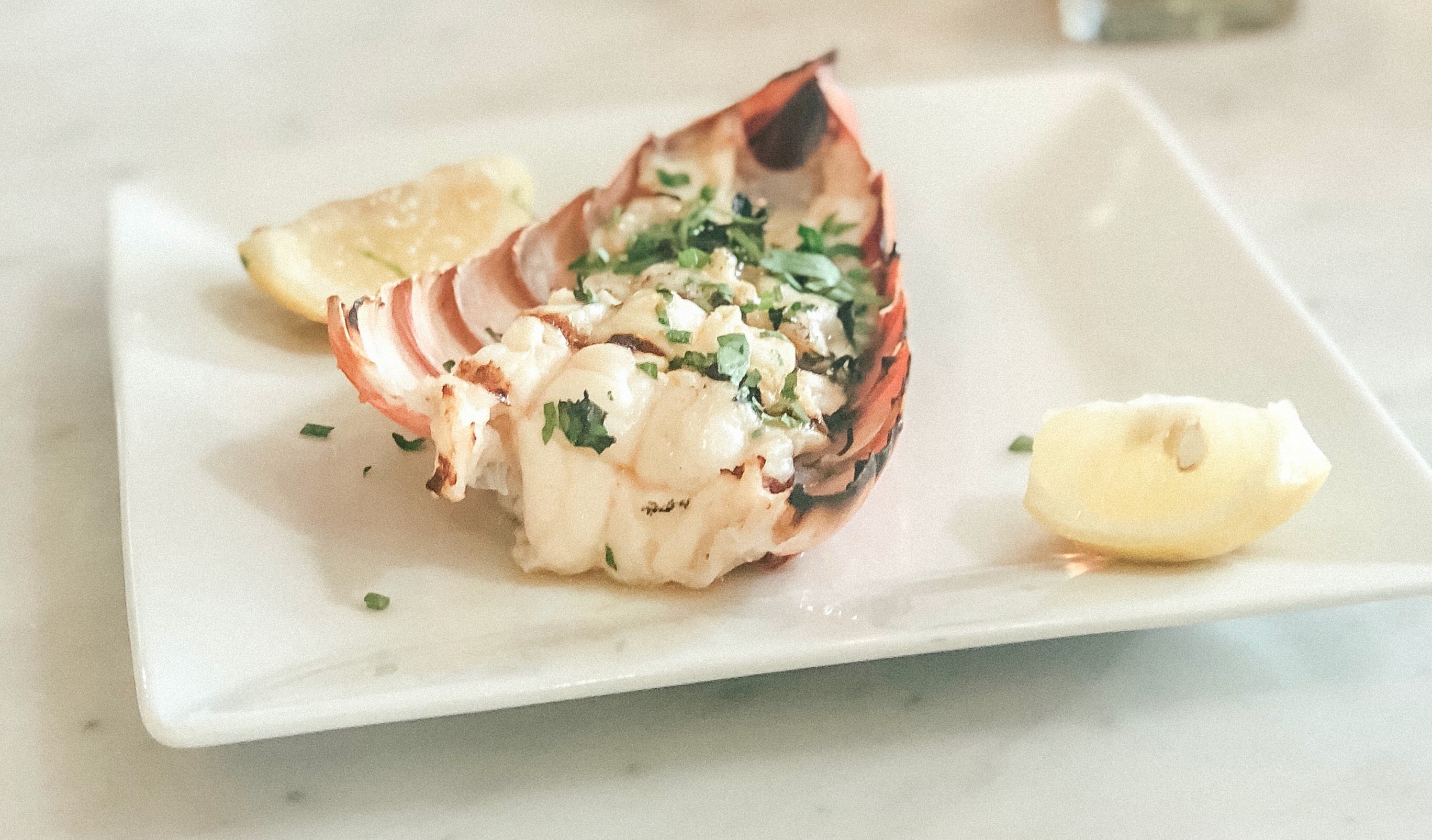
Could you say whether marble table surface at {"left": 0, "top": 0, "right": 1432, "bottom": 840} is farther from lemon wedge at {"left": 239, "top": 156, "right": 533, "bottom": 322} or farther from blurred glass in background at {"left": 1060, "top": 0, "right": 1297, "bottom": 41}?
blurred glass in background at {"left": 1060, "top": 0, "right": 1297, "bottom": 41}

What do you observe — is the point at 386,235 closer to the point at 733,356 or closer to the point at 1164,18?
the point at 733,356

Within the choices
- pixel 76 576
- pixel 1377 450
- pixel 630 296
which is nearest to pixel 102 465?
pixel 76 576

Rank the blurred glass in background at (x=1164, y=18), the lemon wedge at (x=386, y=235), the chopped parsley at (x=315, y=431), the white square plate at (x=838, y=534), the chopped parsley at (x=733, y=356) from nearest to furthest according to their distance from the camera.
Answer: the white square plate at (x=838, y=534), the chopped parsley at (x=733, y=356), the chopped parsley at (x=315, y=431), the lemon wedge at (x=386, y=235), the blurred glass in background at (x=1164, y=18)

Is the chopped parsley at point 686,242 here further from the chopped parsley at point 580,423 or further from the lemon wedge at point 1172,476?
the lemon wedge at point 1172,476

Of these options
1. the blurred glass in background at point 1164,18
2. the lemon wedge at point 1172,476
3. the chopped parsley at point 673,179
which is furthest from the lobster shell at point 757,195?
the blurred glass in background at point 1164,18

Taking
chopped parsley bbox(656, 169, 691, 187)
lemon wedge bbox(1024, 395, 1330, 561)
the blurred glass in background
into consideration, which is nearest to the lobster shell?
chopped parsley bbox(656, 169, 691, 187)

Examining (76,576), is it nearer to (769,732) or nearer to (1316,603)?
(769,732)
